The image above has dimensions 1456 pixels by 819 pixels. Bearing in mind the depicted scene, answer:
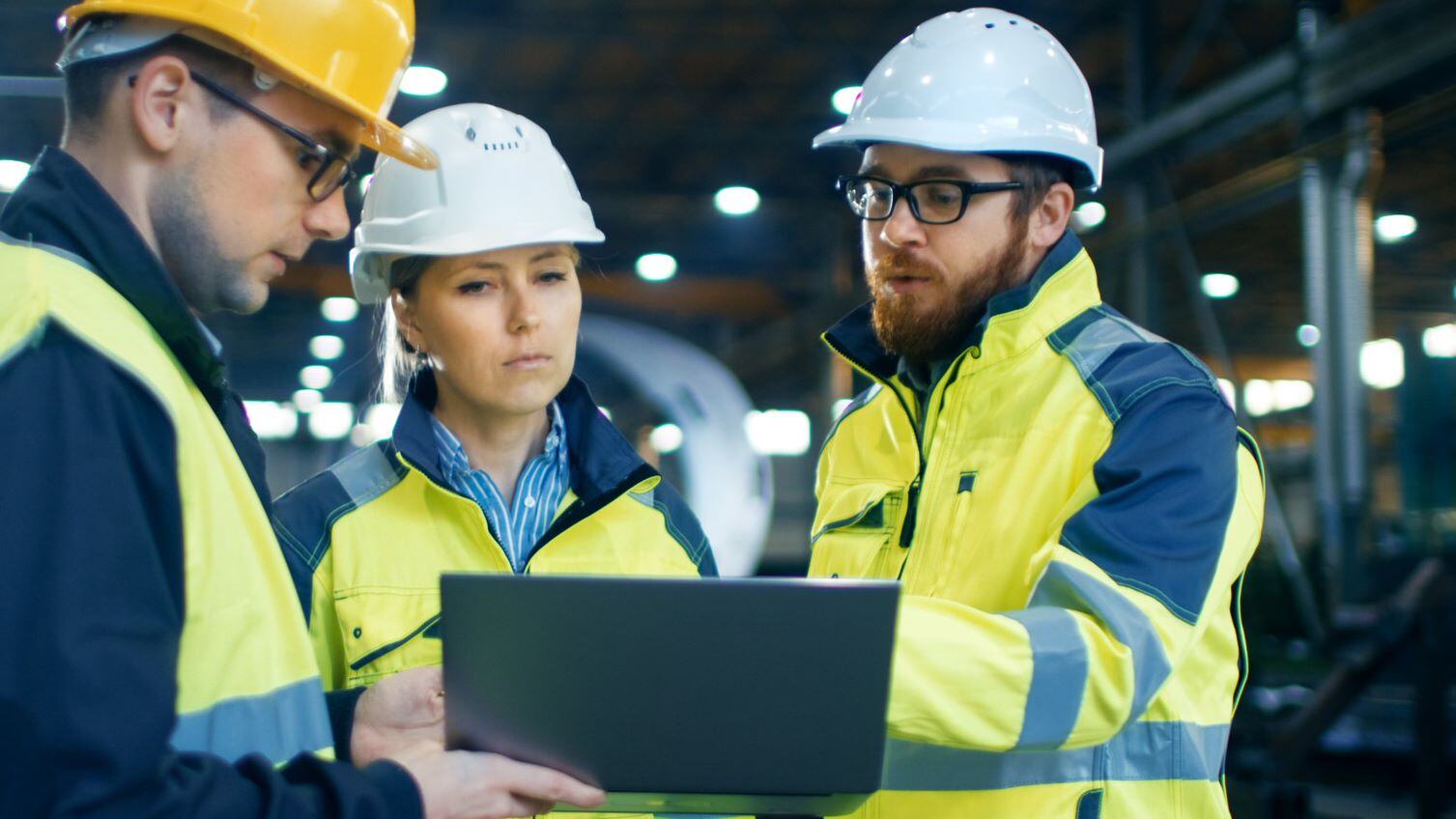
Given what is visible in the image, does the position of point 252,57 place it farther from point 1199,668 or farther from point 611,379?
point 611,379

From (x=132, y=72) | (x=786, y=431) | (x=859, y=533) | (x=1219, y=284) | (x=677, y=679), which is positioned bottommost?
(x=677, y=679)

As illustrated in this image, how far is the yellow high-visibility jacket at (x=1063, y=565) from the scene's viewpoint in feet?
6.29

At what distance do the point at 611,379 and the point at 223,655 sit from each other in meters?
21.6

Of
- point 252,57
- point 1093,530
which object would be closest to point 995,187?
point 1093,530

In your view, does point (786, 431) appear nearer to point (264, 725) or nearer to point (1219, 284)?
point (1219, 284)

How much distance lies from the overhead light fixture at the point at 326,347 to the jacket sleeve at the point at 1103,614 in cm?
2656

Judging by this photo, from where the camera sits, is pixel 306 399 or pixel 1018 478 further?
pixel 306 399

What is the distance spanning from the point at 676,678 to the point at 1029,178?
1.38m

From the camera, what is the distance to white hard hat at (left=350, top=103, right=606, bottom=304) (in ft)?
8.11

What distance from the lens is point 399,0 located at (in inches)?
74.8

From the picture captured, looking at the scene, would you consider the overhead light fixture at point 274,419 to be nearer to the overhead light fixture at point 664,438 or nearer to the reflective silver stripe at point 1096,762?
the overhead light fixture at point 664,438

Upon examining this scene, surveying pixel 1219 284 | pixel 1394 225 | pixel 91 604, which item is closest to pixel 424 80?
pixel 91 604

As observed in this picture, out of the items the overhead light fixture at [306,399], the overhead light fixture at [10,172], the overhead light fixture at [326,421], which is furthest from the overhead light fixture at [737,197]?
the overhead light fixture at [326,421]

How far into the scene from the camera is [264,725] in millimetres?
1548
